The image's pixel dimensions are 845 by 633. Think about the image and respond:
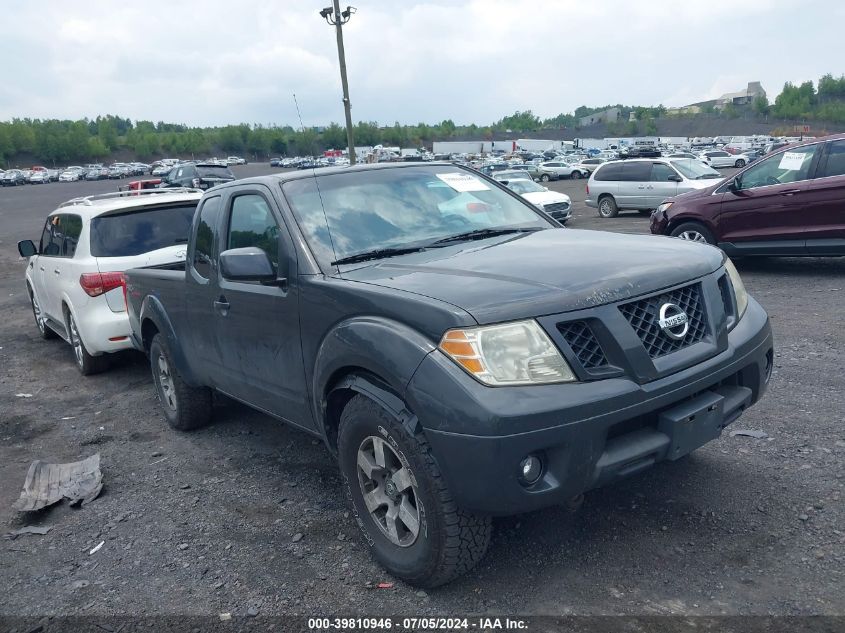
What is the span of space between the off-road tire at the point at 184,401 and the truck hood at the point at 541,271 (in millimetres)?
2440

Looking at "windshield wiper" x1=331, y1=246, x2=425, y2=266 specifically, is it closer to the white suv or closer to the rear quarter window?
the white suv

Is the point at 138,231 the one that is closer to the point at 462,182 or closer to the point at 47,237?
the point at 47,237

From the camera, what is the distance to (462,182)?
4.50 metres

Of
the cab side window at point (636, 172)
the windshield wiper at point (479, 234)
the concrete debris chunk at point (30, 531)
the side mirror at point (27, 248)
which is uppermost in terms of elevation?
the windshield wiper at point (479, 234)

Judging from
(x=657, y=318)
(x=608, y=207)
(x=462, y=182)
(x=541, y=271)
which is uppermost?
(x=462, y=182)

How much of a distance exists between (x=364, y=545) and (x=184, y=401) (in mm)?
2421

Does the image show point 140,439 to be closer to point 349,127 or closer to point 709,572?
point 709,572

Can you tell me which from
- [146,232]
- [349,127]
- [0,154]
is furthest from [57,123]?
[146,232]

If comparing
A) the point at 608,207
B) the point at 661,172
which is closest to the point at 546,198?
the point at 608,207

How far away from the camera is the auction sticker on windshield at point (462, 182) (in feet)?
14.5

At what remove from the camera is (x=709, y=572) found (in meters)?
3.10

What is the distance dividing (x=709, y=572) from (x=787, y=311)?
543cm

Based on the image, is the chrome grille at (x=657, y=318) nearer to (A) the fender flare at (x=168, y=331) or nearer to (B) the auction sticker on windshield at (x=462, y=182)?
(B) the auction sticker on windshield at (x=462, y=182)

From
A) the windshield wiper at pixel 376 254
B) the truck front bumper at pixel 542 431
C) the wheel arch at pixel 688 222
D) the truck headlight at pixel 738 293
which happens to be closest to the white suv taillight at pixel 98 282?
the windshield wiper at pixel 376 254
